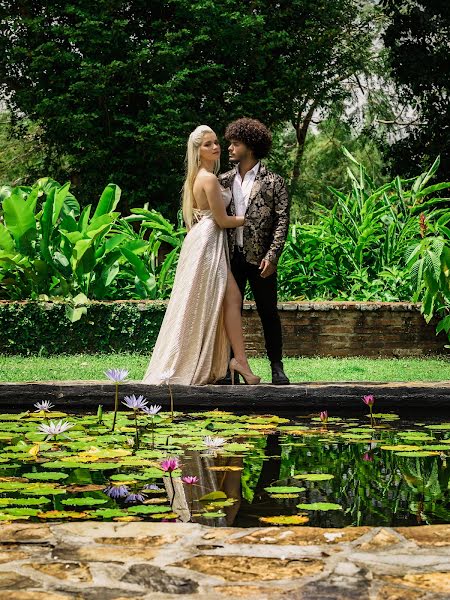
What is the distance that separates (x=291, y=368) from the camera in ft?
29.0

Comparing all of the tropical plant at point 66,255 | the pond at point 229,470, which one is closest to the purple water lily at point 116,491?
the pond at point 229,470

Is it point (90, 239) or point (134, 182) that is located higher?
point (134, 182)

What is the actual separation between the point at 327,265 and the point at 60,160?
37.7 feet

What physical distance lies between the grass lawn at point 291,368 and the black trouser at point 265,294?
87 centimetres

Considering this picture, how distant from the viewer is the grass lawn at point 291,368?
8031 mm

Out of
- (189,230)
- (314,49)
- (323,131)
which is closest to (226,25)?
(314,49)

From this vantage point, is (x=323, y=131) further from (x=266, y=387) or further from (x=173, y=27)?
(x=266, y=387)

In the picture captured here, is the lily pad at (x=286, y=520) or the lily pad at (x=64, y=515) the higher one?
the lily pad at (x=286, y=520)

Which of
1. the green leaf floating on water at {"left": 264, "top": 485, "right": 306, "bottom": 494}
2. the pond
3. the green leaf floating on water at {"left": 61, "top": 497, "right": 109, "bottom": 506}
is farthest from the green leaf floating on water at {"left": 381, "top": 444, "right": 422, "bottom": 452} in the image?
the green leaf floating on water at {"left": 61, "top": 497, "right": 109, "bottom": 506}

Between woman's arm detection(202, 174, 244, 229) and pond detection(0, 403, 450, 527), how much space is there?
1.34 metres

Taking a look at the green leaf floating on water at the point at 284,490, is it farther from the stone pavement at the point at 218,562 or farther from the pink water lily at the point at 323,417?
the pink water lily at the point at 323,417

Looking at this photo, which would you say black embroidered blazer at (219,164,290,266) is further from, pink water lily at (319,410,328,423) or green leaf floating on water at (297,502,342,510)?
green leaf floating on water at (297,502,342,510)

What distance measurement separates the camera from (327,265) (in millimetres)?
11805

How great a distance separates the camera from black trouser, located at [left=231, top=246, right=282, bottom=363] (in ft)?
22.5
